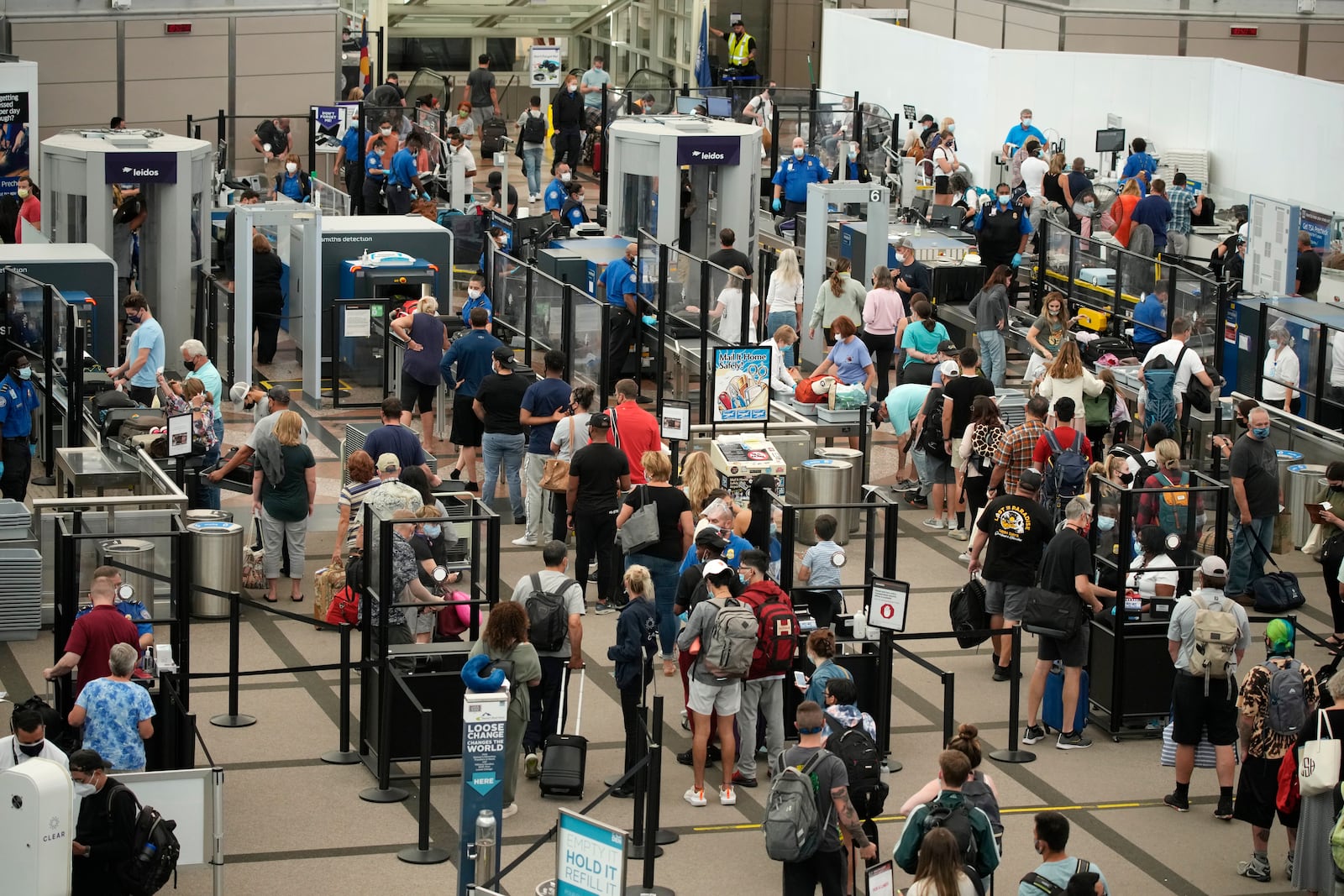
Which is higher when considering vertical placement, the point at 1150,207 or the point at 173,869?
the point at 1150,207

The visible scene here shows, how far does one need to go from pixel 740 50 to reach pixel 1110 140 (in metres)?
12.0

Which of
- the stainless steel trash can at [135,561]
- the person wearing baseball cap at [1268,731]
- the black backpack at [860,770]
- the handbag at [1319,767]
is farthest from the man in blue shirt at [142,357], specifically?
the handbag at [1319,767]

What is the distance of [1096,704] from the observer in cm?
1367

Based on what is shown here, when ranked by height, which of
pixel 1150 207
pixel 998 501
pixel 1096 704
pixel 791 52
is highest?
pixel 791 52

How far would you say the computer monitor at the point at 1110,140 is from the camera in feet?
101

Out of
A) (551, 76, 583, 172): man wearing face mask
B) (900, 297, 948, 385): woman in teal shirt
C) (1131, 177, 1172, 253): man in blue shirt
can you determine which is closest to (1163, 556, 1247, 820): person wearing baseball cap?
(900, 297, 948, 385): woman in teal shirt

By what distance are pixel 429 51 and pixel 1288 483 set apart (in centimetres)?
3109

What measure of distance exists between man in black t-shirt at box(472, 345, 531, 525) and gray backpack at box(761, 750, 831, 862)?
7492mm

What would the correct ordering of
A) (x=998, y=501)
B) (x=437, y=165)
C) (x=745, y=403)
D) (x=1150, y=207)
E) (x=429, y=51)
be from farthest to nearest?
(x=429, y=51) → (x=437, y=165) → (x=1150, y=207) → (x=745, y=403) → (x=998, y=501)

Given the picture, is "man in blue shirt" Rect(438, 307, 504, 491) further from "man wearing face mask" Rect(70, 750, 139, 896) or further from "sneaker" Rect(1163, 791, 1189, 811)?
"man wearing face mask" Rect(70, 750, 139, 896)

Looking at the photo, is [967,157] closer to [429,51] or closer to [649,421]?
[429,51]

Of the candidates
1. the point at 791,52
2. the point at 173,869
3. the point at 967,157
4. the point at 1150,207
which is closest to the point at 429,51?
the point at 791,52

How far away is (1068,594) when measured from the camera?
12883 millimetres

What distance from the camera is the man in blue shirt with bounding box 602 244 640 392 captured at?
69.7ft
